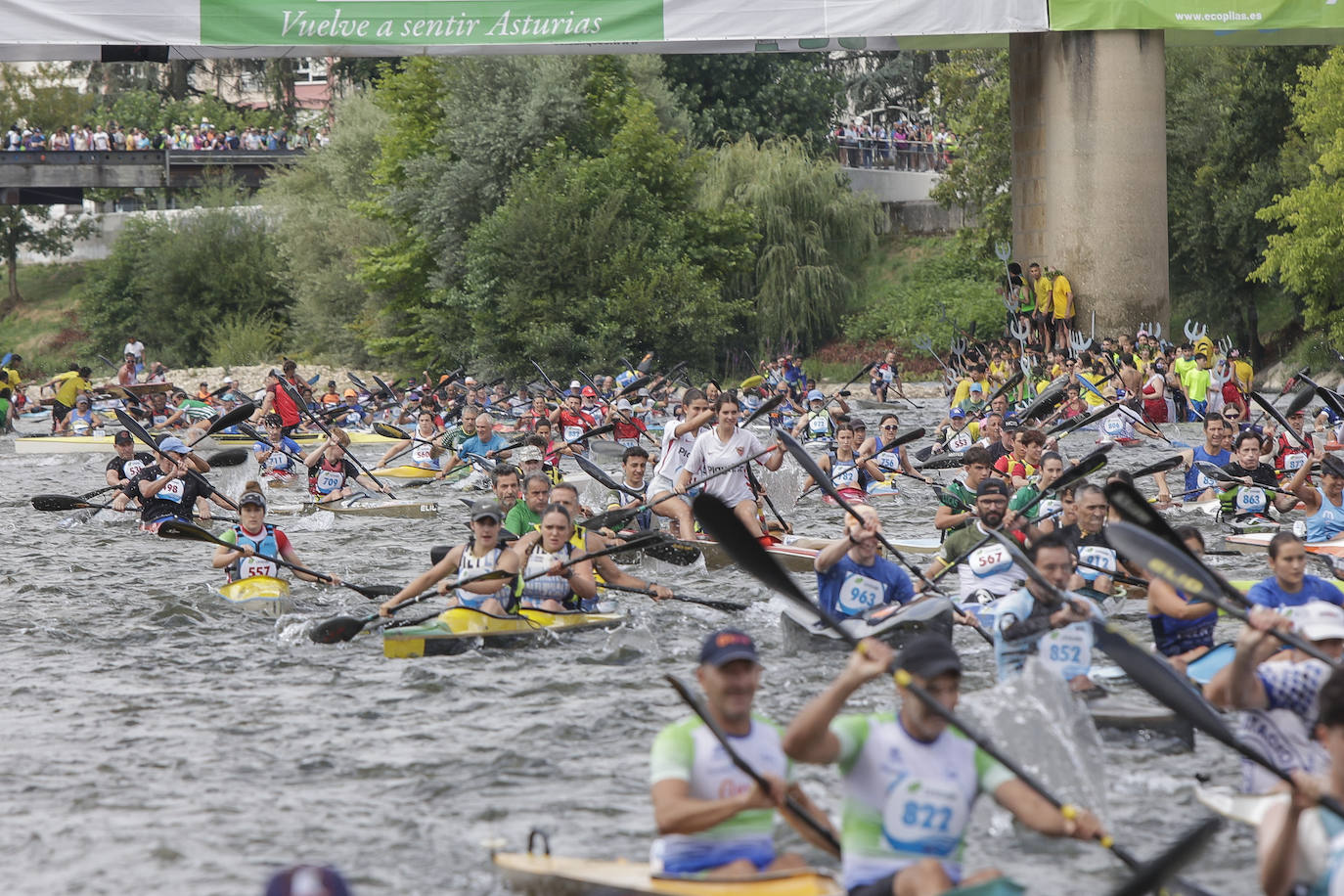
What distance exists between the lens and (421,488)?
2173 centimetres

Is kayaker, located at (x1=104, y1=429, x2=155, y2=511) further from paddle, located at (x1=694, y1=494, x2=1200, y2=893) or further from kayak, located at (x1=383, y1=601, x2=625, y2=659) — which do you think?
paddle, located at (x1=694, y1=494, x2=1200, y2=893)

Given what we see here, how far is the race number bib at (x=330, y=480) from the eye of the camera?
19.1 meters

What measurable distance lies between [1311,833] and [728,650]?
1.87 m

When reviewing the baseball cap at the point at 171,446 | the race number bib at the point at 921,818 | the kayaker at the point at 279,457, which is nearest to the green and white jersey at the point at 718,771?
the race number bib at the point at 921,818

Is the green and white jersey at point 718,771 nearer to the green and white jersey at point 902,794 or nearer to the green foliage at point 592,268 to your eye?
the green and white jersey at point 902,794

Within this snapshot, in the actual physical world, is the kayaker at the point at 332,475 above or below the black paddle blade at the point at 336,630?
above

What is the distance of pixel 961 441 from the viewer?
853 inches

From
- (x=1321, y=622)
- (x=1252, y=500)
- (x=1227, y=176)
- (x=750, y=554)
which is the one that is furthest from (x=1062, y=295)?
(x=1321, y=622)

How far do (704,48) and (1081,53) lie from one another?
671 cm

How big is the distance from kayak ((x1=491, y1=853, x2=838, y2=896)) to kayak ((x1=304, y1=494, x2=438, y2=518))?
41.6 feet

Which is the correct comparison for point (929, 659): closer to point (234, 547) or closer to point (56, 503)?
point (234, 547)

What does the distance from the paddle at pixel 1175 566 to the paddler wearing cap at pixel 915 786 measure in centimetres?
153

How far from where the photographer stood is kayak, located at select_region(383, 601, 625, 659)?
35.1 ft

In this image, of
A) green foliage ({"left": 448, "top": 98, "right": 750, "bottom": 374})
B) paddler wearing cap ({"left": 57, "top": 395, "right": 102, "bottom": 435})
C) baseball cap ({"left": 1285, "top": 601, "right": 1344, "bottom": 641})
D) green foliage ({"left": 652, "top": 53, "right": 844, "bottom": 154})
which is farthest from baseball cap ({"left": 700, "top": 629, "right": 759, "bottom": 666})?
green foliage ({"left": 652, "top": 53, "right": 844, "bottom": 154})
